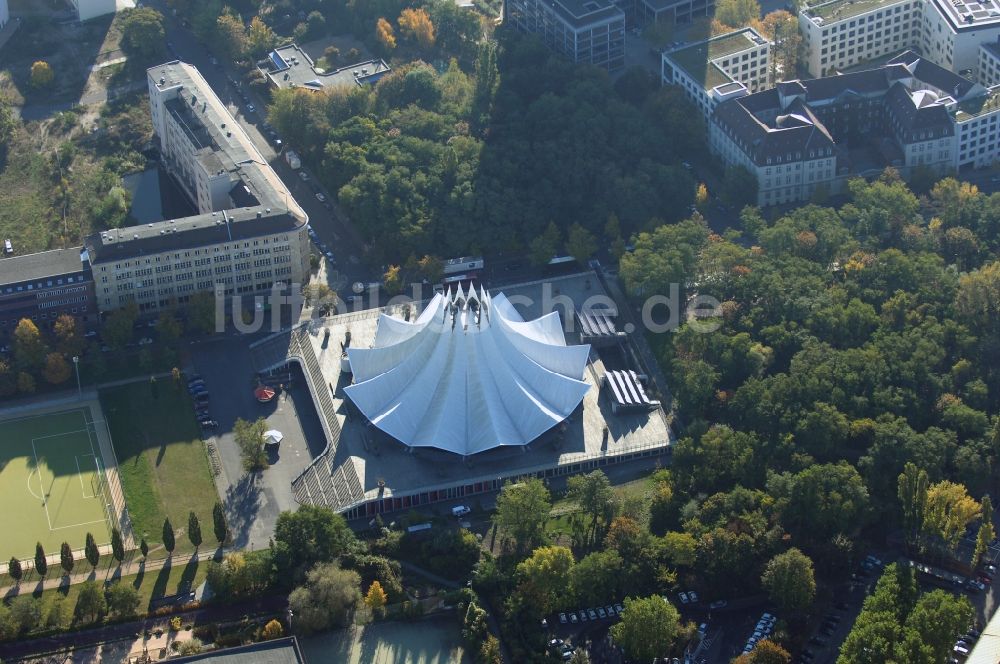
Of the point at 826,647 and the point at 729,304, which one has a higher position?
the point at 729,304

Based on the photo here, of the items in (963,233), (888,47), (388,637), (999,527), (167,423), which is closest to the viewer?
(388,637)

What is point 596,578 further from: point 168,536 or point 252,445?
point 168,536

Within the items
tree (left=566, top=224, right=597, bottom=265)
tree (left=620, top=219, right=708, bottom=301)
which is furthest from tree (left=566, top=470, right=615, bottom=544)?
tree (left=566, top=224, right=597, bottom=265)

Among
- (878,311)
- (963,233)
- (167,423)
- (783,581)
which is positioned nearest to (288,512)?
(167,423)

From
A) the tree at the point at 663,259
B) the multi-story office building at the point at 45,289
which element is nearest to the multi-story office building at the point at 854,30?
the tree at the point at 663,259

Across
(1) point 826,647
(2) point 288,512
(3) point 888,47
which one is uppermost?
(3) point 888,47

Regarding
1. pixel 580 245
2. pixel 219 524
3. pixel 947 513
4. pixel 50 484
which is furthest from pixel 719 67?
pixel 50 484

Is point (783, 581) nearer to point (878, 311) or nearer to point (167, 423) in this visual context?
point (878, 311)
